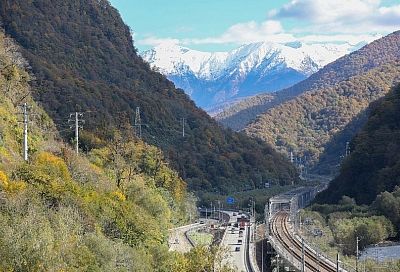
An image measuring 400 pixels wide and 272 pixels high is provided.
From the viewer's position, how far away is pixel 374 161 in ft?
292

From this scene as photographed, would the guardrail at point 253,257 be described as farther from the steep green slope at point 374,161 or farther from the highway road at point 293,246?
the steep green slope at point 374,161

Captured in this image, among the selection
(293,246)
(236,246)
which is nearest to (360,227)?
(293,246)

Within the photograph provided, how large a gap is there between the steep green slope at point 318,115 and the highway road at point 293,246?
77.6m

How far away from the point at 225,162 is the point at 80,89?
3660 cm

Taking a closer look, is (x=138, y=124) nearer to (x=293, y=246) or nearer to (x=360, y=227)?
(x=293, y=246)

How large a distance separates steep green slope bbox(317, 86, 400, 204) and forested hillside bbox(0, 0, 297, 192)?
75.9 ft

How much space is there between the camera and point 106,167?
60906 millimetres

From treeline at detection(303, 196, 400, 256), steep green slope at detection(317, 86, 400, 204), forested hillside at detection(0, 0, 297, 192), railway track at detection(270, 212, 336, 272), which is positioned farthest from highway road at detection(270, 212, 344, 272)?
forested hillside at detection(0, 0, 297, 192)

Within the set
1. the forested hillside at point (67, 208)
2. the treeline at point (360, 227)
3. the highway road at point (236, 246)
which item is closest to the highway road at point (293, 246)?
the highway road at point (236, 246)

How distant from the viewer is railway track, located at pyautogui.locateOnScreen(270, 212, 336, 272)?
5333cm

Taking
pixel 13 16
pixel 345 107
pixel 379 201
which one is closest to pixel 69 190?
pixel 379 201

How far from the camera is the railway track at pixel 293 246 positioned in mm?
53334

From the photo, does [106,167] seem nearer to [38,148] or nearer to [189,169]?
[38,148]

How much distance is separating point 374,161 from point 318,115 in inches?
3875
